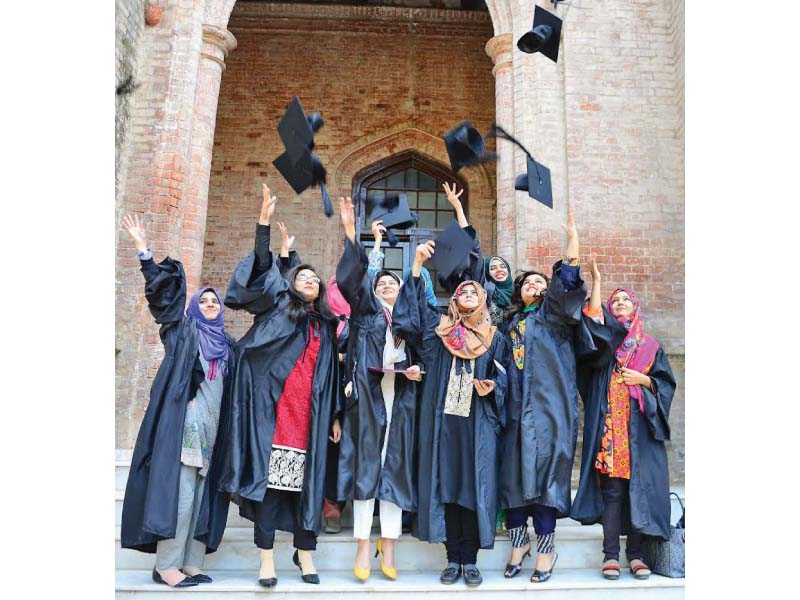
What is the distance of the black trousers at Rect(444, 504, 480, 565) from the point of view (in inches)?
196

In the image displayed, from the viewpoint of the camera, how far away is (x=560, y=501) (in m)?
4.96

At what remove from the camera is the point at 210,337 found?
5188mm

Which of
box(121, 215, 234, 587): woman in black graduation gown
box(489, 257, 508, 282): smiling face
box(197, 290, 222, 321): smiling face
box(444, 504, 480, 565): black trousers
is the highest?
box(489, 257, 508, 282): smiling face

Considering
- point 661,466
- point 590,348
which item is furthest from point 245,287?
point 661,466

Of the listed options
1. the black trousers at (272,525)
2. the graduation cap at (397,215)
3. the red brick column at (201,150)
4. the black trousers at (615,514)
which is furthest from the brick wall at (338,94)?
the black trousers at (272,525)

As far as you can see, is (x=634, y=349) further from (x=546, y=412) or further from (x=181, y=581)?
(x=181, y=581)

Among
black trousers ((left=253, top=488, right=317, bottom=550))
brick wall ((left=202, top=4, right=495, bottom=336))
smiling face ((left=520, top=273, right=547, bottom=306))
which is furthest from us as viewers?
brick wall ((left=202, top=4, right=495, bottom=336))

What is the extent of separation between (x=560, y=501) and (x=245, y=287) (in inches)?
92.6

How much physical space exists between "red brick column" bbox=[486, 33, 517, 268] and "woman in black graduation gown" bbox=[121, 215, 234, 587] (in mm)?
3974

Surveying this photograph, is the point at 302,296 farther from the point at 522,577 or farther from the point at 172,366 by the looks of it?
the point at 522,577

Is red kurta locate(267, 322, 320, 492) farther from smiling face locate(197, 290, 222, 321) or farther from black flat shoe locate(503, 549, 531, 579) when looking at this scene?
black flat shoe locate(503, 549, 531, 579)

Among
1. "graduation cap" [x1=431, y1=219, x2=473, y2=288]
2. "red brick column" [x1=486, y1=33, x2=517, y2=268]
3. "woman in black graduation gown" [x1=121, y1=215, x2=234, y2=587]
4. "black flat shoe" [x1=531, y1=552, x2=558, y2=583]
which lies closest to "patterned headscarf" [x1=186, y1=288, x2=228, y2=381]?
"woman in black graduation gown" [x1=121, y1=215, x2=234, y2=587]

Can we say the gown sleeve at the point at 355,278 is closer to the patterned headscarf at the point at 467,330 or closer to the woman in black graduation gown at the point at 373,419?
the woman in black graduation gown at the point at 373,419
